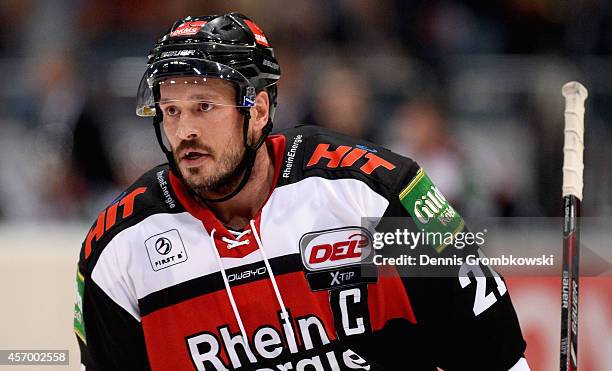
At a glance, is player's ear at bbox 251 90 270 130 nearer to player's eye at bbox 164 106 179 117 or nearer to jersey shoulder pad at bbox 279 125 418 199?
jersey shoulder pad at bbox 279 125 418 199

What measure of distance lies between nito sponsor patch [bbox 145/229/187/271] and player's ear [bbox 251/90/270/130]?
0.40m

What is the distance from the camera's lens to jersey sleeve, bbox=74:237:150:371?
113 inches

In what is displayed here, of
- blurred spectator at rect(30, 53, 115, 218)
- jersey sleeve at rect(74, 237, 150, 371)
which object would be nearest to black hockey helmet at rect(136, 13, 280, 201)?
jersey sleeve at rect(74, 237, 150, 371)

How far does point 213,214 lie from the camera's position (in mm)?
2877

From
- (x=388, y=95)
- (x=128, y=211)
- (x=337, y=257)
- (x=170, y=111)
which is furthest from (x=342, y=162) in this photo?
(x=388, y=95)

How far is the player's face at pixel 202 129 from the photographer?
8.94ft

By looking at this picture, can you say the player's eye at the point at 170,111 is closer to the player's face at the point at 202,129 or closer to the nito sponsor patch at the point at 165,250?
the player's face at the point at 202,129

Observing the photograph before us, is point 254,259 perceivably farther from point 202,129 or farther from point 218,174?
point 202,129

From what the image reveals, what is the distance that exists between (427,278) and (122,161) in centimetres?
284

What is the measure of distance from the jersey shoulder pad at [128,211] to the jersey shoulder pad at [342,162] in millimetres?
355

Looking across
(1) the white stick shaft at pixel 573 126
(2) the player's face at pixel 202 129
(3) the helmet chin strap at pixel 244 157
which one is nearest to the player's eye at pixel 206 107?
(2) the player's face at pixel 202 129

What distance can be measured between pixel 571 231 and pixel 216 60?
3.69 feet

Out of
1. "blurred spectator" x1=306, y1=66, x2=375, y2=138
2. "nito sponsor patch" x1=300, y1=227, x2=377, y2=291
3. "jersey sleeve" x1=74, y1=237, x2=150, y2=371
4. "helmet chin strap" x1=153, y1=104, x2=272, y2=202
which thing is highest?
"blurred spectator" x1=306, y1=66, x2=375, y2=138

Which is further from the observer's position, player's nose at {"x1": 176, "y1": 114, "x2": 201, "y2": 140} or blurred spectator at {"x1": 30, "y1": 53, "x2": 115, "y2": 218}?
blurred spectator at {"x1": 30, "y1": 53, "x2": 115, "y2": 218}
